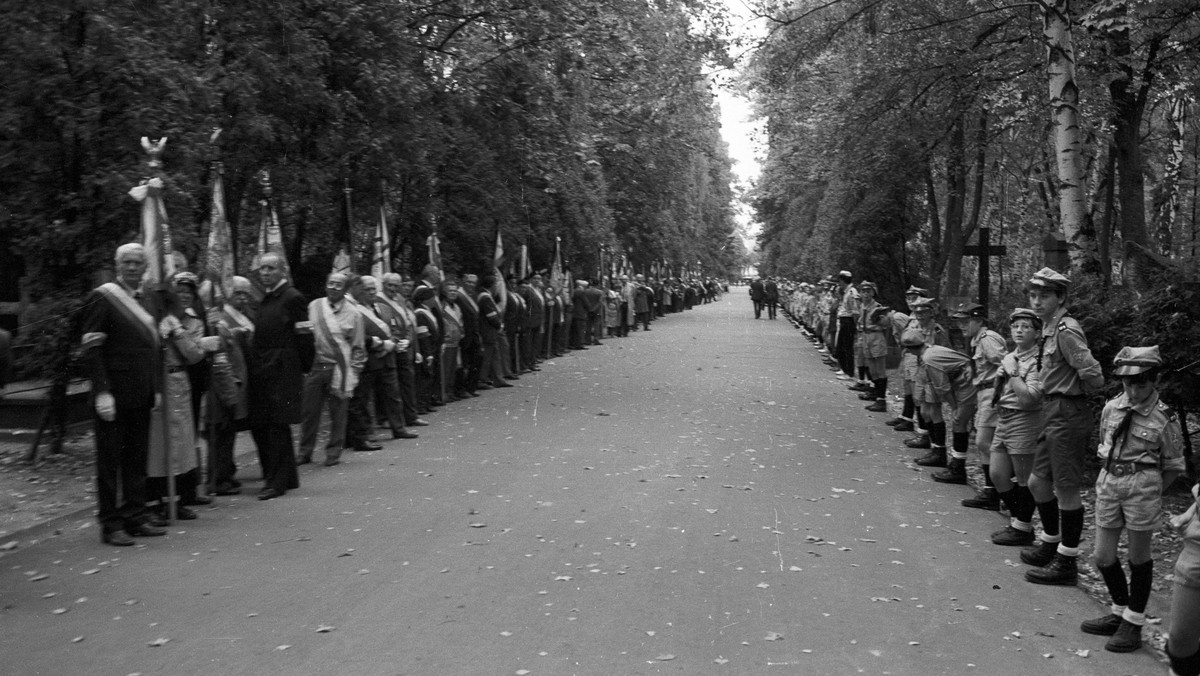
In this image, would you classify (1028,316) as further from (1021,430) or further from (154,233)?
(154,233)

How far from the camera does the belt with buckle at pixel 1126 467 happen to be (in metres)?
6.09

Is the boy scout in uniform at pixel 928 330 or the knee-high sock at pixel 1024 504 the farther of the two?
the boy scout in uniform at pixel 928 330

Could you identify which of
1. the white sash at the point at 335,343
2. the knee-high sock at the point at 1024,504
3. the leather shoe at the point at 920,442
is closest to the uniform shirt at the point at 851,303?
the leather shoe at the point at 920,442

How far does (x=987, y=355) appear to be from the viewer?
30.7 feet

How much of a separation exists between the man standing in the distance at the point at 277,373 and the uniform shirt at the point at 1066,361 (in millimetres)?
6207

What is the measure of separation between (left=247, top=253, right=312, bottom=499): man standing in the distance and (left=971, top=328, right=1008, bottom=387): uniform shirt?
19.0 feet

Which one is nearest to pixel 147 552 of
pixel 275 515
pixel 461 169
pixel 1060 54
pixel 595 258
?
pixel 275 515

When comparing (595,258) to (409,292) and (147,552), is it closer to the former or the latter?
(409,292)

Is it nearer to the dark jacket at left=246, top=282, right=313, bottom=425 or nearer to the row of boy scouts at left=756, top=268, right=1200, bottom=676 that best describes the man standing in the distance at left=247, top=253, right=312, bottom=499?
the dark jacket at left=246, top=282, right=313, bottom=425

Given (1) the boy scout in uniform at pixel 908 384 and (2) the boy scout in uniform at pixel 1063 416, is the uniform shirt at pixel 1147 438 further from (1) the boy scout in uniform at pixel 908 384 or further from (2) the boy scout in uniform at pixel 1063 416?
(1) the boy scout in uniform at pixel 908 384

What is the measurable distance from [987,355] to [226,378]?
6433mm

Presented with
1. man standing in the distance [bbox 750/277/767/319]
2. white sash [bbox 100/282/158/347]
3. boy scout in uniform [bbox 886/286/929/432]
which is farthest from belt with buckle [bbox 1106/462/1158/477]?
man standing in the distance [bbox 750/277/767/319]

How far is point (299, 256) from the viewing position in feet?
63.1

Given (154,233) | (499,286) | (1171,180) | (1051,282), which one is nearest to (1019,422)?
(1051,282)
